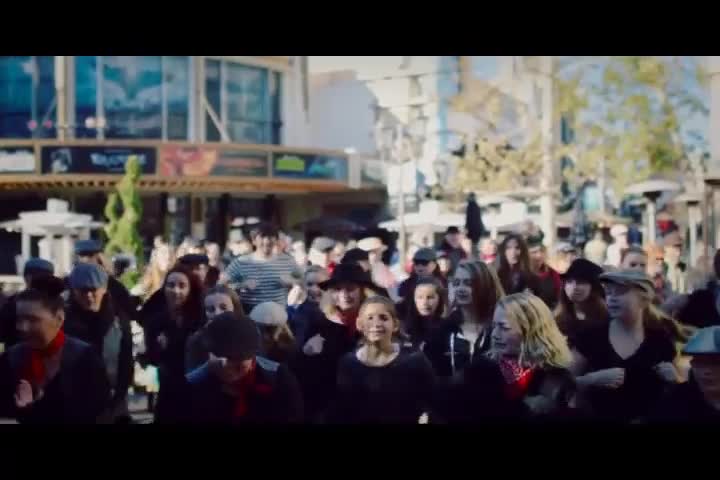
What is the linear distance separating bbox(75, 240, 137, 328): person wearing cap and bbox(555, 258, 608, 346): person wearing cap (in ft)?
6.33

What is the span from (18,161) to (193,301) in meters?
6.36

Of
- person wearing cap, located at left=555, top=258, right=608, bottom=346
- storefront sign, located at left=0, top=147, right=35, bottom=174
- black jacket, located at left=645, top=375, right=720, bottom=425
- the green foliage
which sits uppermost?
storefront sign, located at left=0, top=147, right=35, bottom=174

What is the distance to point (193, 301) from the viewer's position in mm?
5535

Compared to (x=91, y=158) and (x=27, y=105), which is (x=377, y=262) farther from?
(x=27, y=105)

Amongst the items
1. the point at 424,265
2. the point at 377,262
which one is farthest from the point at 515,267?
the point at 377,262

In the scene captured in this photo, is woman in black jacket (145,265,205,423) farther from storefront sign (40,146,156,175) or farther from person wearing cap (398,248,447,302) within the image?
storefront sign (40,146,156,175)

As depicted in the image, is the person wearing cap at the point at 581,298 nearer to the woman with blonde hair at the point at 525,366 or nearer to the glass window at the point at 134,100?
the woman with blonde hair at the point at 525,366

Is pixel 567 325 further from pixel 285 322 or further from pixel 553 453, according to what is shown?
pixel 285 322

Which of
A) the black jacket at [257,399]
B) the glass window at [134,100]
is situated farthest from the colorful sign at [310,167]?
the black jacket at [257,399]

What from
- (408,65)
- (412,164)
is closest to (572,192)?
(412,164)

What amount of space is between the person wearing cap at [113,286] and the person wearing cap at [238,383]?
106 centimetres

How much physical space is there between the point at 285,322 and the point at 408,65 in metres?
1.77

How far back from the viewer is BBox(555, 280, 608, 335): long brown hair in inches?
→ 196

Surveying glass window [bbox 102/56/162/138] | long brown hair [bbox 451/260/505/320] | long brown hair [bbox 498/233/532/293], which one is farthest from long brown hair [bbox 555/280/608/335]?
glass window [bbox 102/56/162/138]
